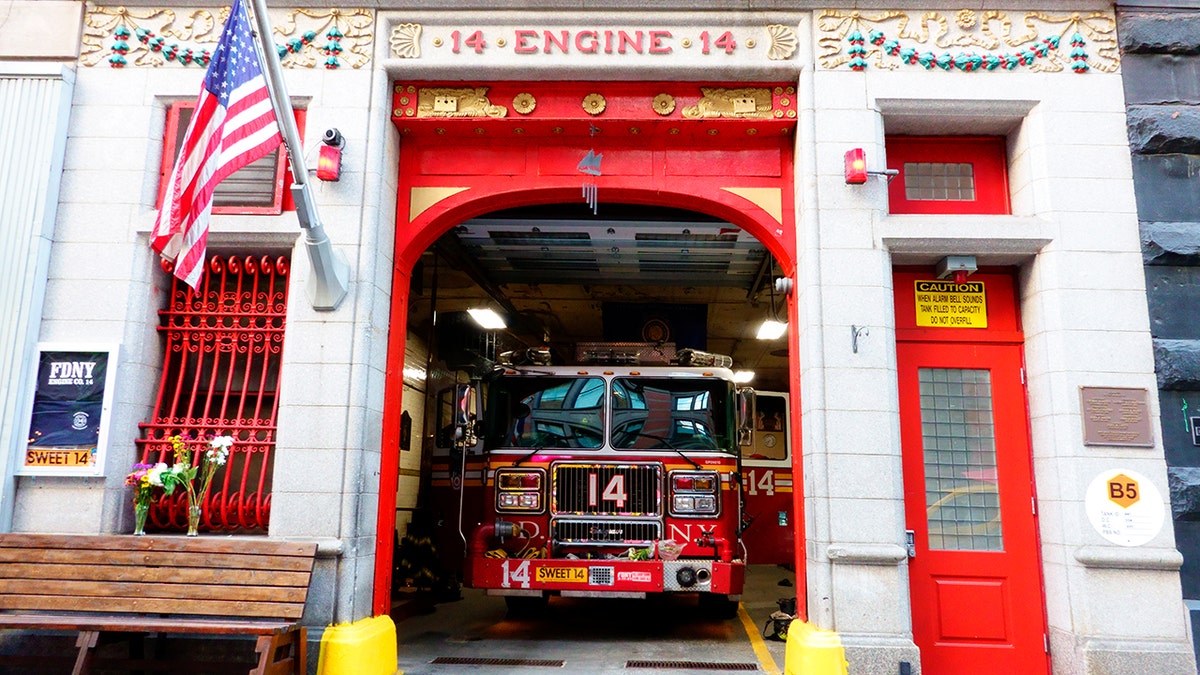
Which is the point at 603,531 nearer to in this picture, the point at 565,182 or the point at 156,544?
the point at 565,182

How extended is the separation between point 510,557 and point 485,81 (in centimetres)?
465

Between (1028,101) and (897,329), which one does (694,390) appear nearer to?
(897,329)

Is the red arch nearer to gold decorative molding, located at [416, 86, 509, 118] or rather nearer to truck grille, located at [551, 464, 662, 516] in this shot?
gold decorative molding, located at [416, 86, 509, 118]

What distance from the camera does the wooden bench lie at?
18.6ft

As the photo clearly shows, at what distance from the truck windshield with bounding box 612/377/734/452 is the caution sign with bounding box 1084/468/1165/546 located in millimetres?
3570

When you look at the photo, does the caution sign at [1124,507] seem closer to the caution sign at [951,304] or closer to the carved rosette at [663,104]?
the caution sign at [951,304]

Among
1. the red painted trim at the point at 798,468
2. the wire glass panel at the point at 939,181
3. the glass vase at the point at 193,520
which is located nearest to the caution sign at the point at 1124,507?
the red painted trim at the point at 798,468

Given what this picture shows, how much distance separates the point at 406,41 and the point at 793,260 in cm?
390

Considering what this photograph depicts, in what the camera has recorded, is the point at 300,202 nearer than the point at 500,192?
Yes

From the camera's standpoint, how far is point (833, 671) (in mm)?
5855

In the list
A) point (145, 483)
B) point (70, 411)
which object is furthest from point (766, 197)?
point (70, 411)

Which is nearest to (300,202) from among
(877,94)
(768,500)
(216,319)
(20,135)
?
(216,319)

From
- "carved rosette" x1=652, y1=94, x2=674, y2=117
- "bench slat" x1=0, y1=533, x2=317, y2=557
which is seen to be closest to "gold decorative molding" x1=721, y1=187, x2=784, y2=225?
"carved rosette" x1=652, y1=94, x2=674, y2=117

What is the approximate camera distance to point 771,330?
49.3 ft
